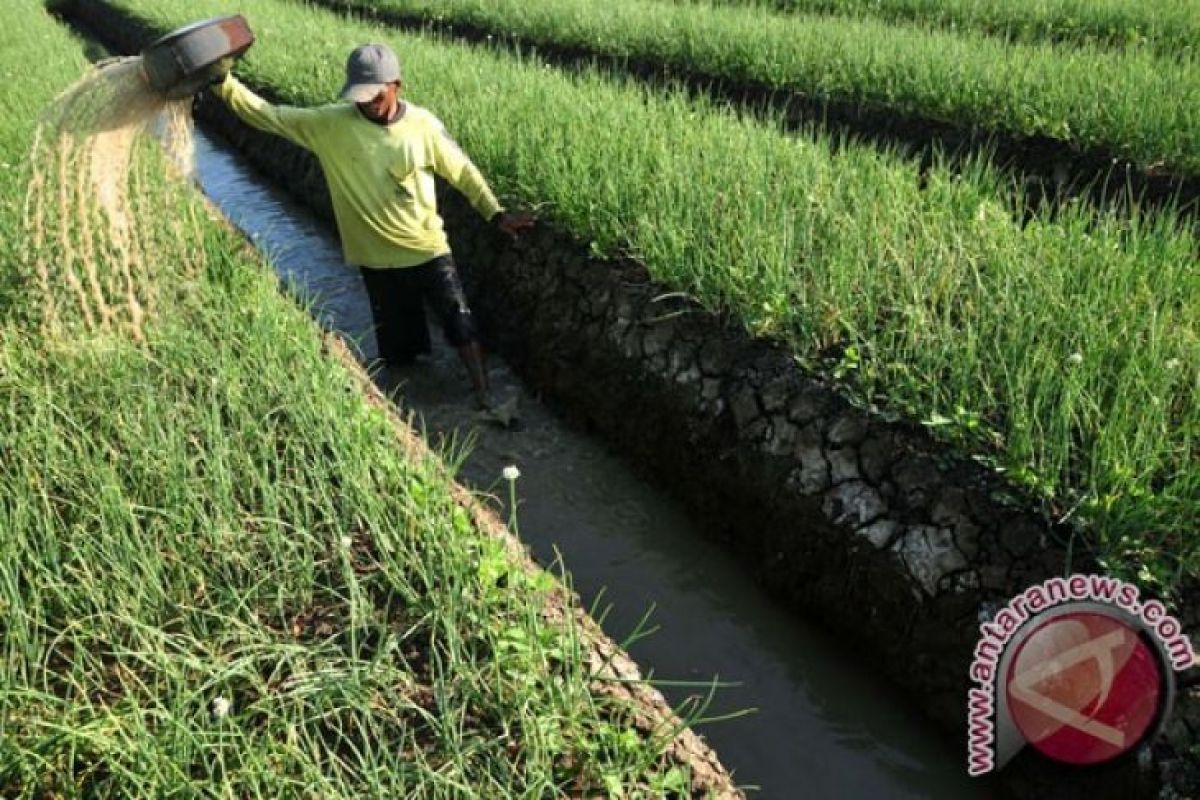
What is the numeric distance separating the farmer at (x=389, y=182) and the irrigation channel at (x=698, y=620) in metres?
0.27

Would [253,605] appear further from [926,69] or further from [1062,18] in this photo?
[1062,18]

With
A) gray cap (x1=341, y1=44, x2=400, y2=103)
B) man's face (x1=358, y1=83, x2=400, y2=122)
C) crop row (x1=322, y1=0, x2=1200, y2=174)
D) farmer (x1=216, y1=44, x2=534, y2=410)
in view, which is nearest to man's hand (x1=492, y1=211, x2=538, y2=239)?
farmer (x1=216, y1=44, x2=534, y2=410)

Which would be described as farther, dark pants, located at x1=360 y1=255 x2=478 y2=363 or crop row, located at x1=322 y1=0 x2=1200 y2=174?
crop row, located at x1=322 y1=0 x2=1200 y2=174

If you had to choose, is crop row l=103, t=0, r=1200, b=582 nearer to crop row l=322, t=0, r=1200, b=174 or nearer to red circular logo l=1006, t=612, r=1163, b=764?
red circular logo l=1006, t=612, r=1163, b=764

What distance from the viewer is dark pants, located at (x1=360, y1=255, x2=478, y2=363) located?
3.59 metres

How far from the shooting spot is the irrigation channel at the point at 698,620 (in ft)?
7.26

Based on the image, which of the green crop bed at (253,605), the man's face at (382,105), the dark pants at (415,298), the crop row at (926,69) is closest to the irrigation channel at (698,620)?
the dark pants at (415,298)

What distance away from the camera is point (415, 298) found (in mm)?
3744

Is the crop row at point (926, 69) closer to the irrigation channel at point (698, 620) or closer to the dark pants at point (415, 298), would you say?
the irrigation channel at point (698, 620)

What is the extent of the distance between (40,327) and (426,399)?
143 centimetres

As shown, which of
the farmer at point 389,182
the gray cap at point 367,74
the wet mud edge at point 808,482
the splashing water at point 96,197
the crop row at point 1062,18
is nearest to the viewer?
the wet mud edge at point 808,482

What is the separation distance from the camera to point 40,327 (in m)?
2.77

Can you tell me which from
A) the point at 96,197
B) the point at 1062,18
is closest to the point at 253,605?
the point at 96,197

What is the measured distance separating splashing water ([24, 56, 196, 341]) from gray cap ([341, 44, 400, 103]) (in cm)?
56
